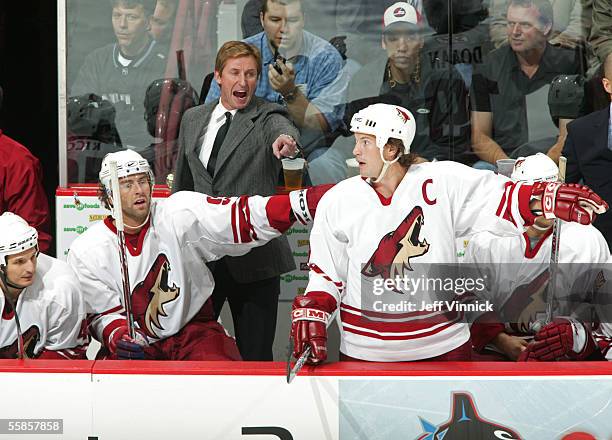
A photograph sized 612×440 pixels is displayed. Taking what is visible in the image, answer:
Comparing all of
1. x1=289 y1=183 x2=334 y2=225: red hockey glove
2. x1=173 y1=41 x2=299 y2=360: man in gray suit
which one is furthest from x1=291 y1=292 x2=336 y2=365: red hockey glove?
x1=173 y1=41 x2=299 y2=360: man in gray suit

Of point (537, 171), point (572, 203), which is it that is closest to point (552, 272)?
point (537, 171)

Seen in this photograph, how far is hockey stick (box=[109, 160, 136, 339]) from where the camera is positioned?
3.84 m

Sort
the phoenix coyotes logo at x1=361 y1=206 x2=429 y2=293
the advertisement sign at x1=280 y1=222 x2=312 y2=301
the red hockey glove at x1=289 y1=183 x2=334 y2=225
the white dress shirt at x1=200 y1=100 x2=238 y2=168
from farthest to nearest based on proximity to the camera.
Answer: the advertisement sign at x1=280 y1=222 x2=312 y2=301 < the white dress shirt at x1=200 y1=100 x2=238 y2=168 < the red hockey glove at x1=289 y1=183 x2=334 y2=225 < the phoenix coyotes logo at x1=361 y1=206 x2=429 y2=293

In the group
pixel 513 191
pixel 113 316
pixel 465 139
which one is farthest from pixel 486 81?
pixel 113 316

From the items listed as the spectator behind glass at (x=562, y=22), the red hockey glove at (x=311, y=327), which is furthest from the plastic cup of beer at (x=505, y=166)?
the red hockey glove at (x=311, y=327)

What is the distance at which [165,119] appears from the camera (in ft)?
17.0

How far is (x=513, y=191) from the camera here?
11.8 feet

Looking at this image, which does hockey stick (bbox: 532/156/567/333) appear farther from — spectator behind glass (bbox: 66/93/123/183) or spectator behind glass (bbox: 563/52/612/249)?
spectator behind glass (bbox: 66/93/123/183)

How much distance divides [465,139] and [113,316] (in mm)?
1831

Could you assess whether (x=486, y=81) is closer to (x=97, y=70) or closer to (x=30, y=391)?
(x=97, y=70)

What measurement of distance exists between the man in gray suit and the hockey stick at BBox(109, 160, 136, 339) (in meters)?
0.60

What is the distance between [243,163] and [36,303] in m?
1.09

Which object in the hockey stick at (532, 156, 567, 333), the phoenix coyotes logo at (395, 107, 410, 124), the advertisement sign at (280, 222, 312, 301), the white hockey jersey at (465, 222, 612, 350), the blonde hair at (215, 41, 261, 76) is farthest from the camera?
the advertisement sign at (280, 222, 312, 301)

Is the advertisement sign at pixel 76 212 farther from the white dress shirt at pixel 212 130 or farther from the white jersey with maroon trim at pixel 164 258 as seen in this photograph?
the white jersey with maroon trim at pixel 164 258
